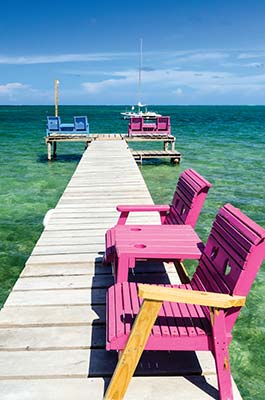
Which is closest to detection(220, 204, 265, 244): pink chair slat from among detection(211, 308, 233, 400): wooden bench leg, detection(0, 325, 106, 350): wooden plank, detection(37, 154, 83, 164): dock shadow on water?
detection(211, 308, 233, 400): wooden bench leg

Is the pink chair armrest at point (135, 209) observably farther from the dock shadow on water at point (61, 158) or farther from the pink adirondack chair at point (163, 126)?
the dock shadow on water at point (61, 158)

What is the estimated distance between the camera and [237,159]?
22.2m

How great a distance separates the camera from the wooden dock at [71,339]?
2799mm

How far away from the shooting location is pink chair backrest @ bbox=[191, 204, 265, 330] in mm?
2848

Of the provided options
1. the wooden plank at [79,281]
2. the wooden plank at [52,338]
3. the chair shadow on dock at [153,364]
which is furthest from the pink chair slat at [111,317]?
the wooden plank at [79,281]

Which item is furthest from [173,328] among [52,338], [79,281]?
[79,281]

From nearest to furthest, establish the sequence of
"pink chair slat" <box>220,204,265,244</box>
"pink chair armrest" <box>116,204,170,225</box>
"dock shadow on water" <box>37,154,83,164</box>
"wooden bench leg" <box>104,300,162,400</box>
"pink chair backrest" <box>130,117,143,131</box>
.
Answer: "wooden bench leg" <box>104,300,162,400</box>, "pink chair slat" <box>220,204,265,244</box>, "pink chair armrest" <box>116,204,170,225</box>, "pink chair backrest" <box>130,117,143,131</box>, "dock shadow on water" <box>37,154,83,164</box>

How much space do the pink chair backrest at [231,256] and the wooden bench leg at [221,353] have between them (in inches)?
5.4

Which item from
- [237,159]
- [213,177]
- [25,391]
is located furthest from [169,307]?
[237,159]

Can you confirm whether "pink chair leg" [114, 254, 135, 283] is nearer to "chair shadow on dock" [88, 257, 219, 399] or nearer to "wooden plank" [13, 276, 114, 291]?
"chair shadow on dock" [88, 257, 219, 399]

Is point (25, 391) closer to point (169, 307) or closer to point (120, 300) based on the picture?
point (120, 300)

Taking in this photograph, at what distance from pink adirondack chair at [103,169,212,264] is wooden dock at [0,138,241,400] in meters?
0.45

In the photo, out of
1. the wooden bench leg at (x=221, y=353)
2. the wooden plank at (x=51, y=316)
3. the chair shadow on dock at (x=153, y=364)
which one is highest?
the wooden bench leg at (x=221, y=353)

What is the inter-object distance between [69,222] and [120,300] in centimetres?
354
